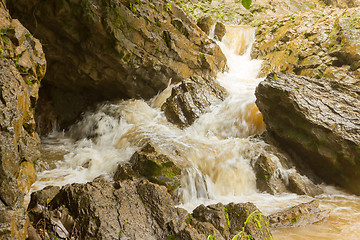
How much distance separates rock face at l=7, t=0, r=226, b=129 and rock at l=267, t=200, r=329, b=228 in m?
7.19

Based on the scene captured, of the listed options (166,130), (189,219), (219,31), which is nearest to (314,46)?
(219,31)

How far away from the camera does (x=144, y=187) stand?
3.08 m

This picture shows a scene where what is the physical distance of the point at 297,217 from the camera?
4270mm

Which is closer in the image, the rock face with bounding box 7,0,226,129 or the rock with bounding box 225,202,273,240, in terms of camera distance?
the rock with bounding box 225,202,273,240

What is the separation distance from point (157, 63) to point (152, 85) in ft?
4.01

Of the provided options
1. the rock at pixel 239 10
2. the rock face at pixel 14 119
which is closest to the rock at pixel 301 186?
the rock face at pixel 14 119

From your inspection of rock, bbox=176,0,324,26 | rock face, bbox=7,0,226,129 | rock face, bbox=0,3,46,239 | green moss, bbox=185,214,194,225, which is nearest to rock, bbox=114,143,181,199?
rock face, bbox=0,3,46,239

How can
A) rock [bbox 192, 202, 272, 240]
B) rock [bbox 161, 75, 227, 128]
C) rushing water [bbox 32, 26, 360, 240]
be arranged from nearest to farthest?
rock [bbox 192, 202, 272, 240], rushing water [bbox 32, 26, 360, 240], rock [bbox 161, 75, 227, 128]

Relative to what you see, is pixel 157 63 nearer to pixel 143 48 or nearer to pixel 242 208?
pixel 143 48

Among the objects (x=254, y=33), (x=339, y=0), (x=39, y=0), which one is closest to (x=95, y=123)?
(x=39, y=0)

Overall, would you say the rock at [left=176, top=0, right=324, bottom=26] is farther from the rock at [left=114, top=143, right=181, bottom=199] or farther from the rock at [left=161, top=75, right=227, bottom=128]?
the rock at [left=114, top=143, right=181, bottom=199]

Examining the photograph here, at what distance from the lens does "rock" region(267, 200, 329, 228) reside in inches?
165

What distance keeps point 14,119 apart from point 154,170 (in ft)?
10.4

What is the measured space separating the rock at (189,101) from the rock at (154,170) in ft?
11.5
